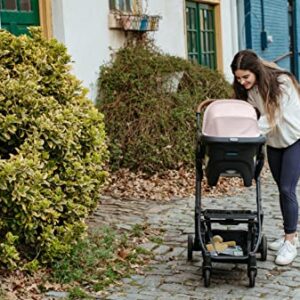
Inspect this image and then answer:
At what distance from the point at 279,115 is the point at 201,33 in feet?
28.4

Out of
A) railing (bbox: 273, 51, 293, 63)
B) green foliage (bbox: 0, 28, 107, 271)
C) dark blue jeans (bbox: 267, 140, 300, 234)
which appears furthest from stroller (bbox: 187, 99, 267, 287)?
railing (bbox: 273, 51, 293, 63)

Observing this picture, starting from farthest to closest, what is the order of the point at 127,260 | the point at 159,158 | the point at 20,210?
the point at 159,158, the point at 127,260, the point at 20,210

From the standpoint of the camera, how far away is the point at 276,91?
17.0 feet

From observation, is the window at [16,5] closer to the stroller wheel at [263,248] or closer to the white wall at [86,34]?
the white wall at [86,34]

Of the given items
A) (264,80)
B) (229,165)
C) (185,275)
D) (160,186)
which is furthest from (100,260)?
(160,186)

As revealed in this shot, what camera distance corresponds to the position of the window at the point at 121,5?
9.97m

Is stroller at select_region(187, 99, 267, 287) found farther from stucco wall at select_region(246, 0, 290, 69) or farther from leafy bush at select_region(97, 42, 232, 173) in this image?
stucco wall at select_region(246, 0, 290, 69)

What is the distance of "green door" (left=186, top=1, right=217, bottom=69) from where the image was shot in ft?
42.8

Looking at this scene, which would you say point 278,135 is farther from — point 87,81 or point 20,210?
point 87,81

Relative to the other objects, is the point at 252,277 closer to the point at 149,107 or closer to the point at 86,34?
the point at 149,107

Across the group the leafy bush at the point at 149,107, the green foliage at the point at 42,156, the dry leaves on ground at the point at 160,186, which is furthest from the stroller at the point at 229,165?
the leafy bush at the point at 149,107

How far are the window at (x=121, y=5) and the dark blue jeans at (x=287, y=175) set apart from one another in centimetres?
517

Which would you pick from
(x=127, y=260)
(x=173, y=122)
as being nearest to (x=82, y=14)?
(x=173, y=122)

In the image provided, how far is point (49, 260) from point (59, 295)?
1.45 ft
